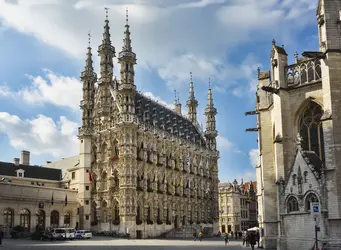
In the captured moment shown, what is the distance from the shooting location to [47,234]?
2041 inches

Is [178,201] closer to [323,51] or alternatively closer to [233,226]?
[233,226]

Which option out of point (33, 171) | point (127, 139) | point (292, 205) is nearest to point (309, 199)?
point (292, 205)

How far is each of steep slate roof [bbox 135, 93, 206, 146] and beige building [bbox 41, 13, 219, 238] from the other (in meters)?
0.26

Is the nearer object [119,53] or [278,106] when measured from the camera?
[278,106]

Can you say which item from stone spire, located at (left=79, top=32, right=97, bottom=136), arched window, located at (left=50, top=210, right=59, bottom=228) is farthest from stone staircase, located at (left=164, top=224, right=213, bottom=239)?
stone spire, located at (left=79, top=32, right=97, bottom=136)

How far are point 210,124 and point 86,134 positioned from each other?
31.7m

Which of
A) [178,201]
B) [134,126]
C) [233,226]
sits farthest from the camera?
[233,226]

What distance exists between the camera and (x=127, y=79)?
67.4m

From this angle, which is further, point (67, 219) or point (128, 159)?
point (67, 219)

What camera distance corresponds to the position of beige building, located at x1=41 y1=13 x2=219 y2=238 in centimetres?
6575

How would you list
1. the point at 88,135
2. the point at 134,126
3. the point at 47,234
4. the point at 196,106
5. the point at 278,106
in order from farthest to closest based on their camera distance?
the point at 196,106 → the point at 88,135 → the point at 134,126 → the point at 47,234 → the point at 278,106

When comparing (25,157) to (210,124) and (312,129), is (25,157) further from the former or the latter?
(312,129)

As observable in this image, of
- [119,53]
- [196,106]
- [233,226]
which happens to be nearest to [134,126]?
[119,53]

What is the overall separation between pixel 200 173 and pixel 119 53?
30.0 m
